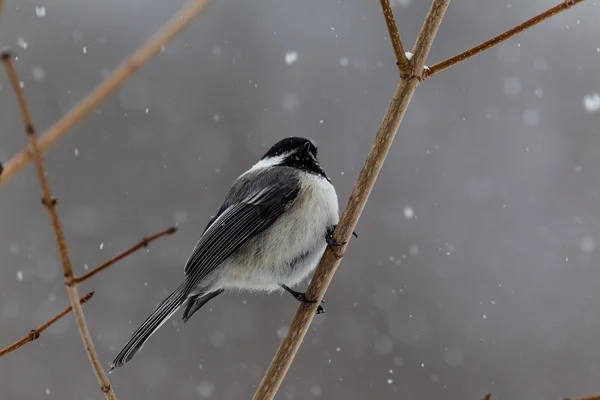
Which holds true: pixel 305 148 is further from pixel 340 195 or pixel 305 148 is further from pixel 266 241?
pixel 340 195

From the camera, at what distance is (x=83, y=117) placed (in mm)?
655

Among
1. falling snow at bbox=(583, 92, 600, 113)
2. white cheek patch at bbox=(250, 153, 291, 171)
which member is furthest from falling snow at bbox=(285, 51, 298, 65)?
white cheek patch at bbox=(250, 153, 291, 171)

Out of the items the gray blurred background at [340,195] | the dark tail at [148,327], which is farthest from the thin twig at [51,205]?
the gray blurred background at [340,195]

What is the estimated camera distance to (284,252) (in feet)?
8.82

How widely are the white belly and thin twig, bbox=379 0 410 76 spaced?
3.63 feet

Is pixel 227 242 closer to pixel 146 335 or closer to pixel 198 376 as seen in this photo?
pixel 146 335

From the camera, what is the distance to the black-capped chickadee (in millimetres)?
2660

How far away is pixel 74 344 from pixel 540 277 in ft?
16.4

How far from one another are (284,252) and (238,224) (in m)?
0.23

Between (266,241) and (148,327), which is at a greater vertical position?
(266,241)

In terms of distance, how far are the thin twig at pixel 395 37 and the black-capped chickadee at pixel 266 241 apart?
108 cm

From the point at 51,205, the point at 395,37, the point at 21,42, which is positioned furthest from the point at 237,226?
the point at 21,42

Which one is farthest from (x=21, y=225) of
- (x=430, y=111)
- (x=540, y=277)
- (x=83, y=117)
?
(x=83, y=117)

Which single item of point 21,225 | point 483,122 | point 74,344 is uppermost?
point 483,122
